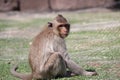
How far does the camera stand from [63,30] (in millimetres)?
11039

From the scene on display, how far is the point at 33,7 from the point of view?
105 ft

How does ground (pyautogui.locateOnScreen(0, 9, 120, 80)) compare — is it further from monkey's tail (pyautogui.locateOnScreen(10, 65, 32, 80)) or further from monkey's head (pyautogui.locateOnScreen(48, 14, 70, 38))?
monkey's head (pyautogui.locateOnScreen(48, 14, 70, 38))

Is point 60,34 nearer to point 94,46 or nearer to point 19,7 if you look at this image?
point 94,46

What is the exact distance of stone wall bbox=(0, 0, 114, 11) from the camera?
3169 cm

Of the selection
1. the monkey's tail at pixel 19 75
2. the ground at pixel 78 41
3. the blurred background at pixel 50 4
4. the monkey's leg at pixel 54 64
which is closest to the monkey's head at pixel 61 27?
the monkey's leg at pixel 54 64

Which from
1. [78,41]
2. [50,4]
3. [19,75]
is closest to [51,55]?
[19,75]

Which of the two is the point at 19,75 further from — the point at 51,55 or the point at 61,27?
the point at 61,27

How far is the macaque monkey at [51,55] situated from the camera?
10797mm

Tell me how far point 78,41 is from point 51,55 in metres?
7.53

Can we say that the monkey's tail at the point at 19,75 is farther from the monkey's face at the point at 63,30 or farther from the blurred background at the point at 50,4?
the blurred background at the point at 50,4

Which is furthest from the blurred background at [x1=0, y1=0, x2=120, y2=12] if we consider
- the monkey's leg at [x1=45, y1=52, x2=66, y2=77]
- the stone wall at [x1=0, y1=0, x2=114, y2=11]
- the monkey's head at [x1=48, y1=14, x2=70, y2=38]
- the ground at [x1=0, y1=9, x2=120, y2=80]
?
the monkey's leg at [x1=45, y1=52, x2=66, y2=77]

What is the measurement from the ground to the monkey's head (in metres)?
1.17

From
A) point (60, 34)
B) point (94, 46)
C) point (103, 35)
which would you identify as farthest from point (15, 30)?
point (60, 34)

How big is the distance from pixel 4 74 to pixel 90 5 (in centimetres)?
1973
